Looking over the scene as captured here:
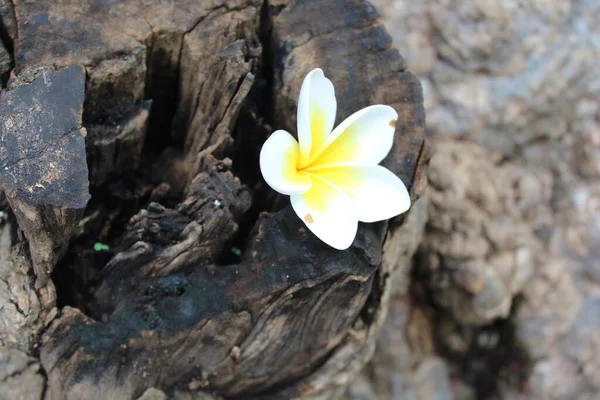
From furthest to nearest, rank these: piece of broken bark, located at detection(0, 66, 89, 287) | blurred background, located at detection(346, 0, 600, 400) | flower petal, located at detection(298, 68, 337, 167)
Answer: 1. blurred background, located at detection(346, 0, 600, 400)
2. flower petal, located at detection(298, 68, 337, 167)
3. piece of broken bark, located at detection(0, 66, 89, 287)

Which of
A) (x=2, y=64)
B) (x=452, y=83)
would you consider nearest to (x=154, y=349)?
(x=2, y=64)

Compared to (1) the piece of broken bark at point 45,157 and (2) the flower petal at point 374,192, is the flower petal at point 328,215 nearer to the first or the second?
(2) the flower petal at point 374,192

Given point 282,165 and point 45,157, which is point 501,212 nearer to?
point 282,165

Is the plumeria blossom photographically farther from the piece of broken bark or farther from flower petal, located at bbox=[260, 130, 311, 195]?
the piece of broken bark

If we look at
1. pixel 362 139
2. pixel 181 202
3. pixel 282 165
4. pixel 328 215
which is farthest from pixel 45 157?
pixel 362 139

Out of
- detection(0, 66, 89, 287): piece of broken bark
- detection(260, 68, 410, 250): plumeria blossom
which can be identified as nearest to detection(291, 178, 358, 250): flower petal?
detection(260, 68, 410, 250): plumeria blossom

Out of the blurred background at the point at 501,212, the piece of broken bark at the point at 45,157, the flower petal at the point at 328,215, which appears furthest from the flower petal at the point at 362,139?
the blurred background at the point at 501,212

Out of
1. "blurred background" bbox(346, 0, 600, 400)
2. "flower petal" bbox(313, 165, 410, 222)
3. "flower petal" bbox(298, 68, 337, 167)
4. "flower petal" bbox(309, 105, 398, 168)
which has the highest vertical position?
"flower petal" bbox(298, 68, 337, 167)

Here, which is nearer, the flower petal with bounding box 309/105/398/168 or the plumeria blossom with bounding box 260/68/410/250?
the plumeria blossom with bounding box 260/68/410/250

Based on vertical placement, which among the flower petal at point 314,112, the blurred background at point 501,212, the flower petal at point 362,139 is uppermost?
the flower petal at point 314,112
